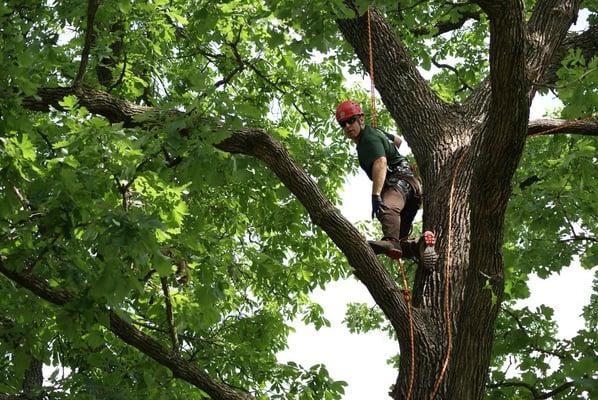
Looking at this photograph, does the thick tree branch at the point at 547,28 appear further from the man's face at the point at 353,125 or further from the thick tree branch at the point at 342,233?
the thick tree branch at the point at 342,233

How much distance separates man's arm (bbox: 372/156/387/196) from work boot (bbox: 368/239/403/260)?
14.3 inches

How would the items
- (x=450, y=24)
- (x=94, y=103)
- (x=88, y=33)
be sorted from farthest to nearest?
(x=450, y=24)
(x=94, y=103)
(x=88, y=33)

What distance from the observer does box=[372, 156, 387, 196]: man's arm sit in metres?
6.21

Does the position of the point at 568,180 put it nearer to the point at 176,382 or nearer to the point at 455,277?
the point at 455,277

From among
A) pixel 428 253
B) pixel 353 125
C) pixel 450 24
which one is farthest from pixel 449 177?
pixel 450 24

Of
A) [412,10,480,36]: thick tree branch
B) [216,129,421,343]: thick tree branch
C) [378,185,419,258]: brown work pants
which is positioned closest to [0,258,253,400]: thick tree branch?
[216,129,421,343]: thick tree branch

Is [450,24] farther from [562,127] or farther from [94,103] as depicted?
[94,103]

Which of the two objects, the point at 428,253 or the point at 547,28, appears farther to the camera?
the point at 547,28

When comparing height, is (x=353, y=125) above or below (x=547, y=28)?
below

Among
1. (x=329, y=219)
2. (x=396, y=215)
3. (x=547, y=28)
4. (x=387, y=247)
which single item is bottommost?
(x=329, y=219)

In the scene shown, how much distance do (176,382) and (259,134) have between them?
2619 mm

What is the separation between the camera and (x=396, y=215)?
20.7 ft

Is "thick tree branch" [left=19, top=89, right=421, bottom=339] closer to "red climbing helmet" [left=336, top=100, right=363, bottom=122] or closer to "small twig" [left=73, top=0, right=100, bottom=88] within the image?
"small twig" [left=73, top=0, right=100, bottom=88]

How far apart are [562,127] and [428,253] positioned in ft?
5.20
